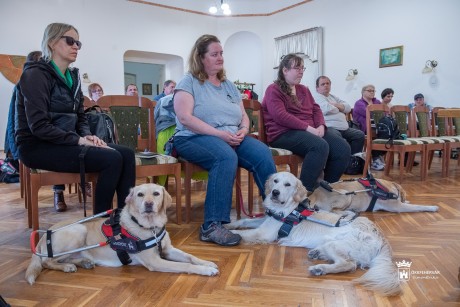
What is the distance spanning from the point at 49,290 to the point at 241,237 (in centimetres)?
105

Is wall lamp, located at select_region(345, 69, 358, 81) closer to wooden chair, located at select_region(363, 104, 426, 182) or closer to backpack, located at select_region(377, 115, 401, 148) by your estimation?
wooden chair, located at select_region(363, 104, 426, 182)

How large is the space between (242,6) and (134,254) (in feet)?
32.2

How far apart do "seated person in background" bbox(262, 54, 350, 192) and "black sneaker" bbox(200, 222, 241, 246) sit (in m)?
0.89

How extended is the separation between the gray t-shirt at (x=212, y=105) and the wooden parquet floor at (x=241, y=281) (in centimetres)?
75

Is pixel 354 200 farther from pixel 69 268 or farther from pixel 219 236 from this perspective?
pixel 69 268

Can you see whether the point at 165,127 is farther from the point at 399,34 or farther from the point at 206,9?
the point at 206,9

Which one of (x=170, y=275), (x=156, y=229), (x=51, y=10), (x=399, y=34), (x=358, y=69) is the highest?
(x=51, y=10)

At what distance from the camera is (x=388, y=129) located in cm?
422

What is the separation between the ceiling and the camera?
9852 mm

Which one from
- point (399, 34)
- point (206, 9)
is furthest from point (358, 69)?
point (206, 9)

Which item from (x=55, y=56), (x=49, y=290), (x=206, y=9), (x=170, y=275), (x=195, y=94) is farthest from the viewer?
(x=206, y=9)

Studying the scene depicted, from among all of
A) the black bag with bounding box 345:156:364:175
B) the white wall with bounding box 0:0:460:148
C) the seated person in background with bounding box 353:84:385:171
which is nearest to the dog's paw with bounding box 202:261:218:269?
the black bag with bounding box 345:156:364:175

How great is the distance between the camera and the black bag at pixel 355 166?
4.77 metres

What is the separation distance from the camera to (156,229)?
1.83 meters
